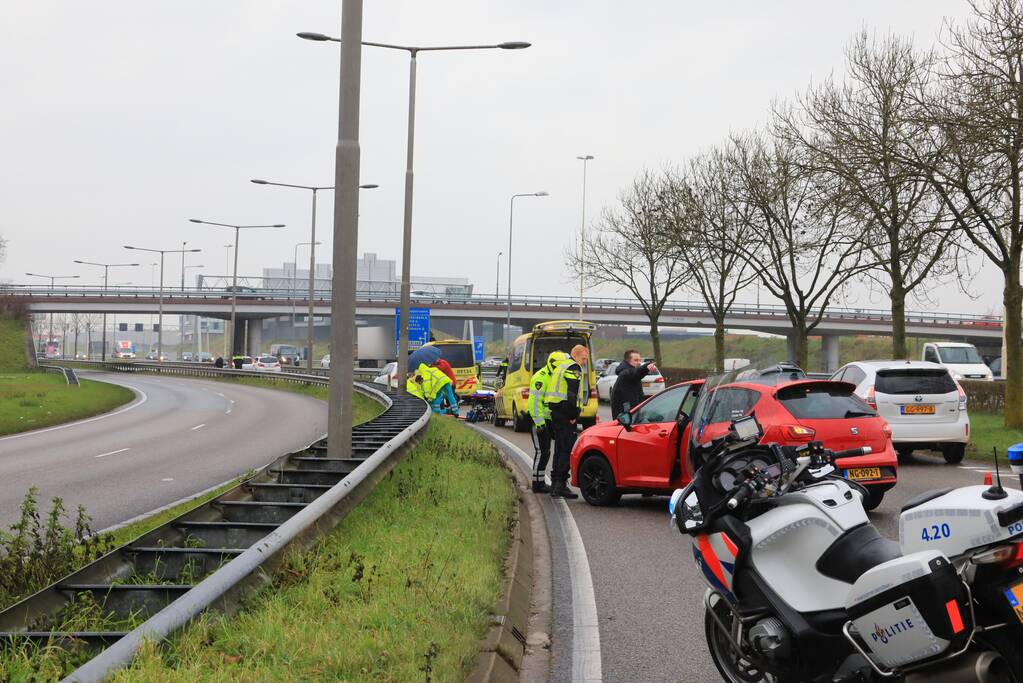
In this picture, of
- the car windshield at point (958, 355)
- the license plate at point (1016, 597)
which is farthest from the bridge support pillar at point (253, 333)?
the license plate at point (1016, 597)

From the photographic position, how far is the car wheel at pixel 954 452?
17.4 m

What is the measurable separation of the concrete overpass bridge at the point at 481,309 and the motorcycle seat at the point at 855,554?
255 ft

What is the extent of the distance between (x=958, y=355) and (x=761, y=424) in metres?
37.3

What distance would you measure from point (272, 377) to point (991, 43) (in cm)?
4113

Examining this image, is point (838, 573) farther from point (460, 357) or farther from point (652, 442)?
point (460, 357)

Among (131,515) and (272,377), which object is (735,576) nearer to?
(131,515)

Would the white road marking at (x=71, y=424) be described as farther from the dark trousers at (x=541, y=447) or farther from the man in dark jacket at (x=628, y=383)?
the dark trousers at (x=541, y=447)

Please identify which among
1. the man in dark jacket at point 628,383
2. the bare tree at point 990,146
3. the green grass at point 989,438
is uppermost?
the bare tree at point 990,146

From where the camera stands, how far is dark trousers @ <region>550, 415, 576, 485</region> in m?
12.7

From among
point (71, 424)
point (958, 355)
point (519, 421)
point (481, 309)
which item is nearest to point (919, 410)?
point (519, 421)

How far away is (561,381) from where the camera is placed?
12.7m

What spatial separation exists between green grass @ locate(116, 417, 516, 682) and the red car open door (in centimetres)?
242

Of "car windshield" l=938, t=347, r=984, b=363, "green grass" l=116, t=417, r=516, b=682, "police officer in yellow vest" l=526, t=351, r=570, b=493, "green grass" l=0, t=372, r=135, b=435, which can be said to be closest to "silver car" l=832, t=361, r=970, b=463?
"police officer in yellow vest" l=526, t=351, r=570, b=493

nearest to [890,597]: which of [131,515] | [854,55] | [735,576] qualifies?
[735,576]
